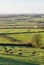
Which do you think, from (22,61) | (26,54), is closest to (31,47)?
(26,54)

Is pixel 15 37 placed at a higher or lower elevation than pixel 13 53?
higher

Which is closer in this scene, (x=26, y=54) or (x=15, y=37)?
(x=26, y=54)

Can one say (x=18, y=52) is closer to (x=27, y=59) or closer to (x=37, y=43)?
(x=27, y=59)

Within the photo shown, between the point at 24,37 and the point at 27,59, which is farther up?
the point at 24,37

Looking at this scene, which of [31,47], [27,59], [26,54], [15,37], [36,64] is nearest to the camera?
[36,64]

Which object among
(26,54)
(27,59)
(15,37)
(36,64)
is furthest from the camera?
(15,37)

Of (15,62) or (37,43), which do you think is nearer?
(15,62)

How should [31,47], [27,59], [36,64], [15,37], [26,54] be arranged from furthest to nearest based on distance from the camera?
[15,37]
[31,47]
[26,54]
[27,59]
[36,64]

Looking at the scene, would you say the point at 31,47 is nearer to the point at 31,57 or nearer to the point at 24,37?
the point at 31,57

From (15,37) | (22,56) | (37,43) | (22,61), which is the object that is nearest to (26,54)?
(22,56)
